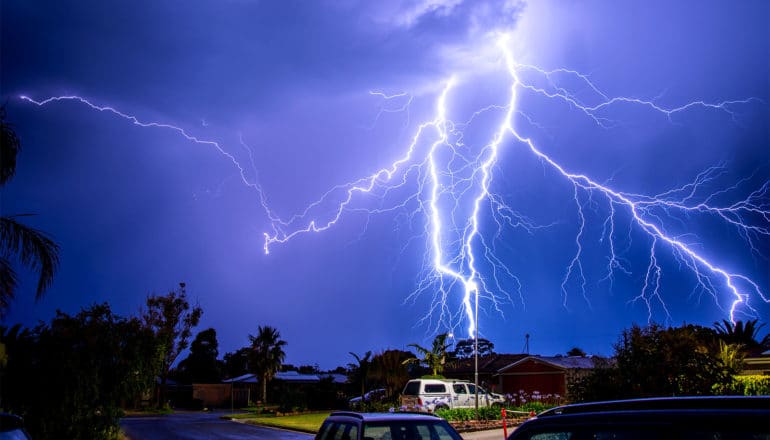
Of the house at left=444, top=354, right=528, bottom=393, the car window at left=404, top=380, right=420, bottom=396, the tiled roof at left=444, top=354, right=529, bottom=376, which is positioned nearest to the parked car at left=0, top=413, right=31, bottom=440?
the car window at left=404, top=380, right=420, bottom=396

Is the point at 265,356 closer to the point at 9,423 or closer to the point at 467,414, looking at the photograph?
the point at 467,414

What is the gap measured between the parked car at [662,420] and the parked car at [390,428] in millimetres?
3777

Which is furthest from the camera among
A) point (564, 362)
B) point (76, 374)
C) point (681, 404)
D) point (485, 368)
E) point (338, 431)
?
point (485, 368)

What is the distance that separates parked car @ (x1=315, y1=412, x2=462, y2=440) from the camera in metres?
6.63

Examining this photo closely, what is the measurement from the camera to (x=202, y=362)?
72875 mm

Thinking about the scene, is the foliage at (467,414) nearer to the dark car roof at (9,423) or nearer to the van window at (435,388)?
the van window at (435,388)

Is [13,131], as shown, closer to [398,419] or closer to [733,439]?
[398,419]

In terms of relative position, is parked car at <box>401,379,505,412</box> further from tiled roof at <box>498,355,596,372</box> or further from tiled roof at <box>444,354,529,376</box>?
tiled roof at <box>444,354,529,376</box>

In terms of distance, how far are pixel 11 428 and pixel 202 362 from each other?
233 feet

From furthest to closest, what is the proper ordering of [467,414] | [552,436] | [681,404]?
[467,414], [552,436], [681,404]

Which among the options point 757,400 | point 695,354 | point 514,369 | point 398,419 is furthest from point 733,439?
point 514,369

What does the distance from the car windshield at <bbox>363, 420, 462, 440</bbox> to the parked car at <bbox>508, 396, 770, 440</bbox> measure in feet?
12.4

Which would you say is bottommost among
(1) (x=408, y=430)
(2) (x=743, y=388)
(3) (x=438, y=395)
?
(3) (x=438, y=395)

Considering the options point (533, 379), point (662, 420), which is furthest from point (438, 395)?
point (662, 420)
